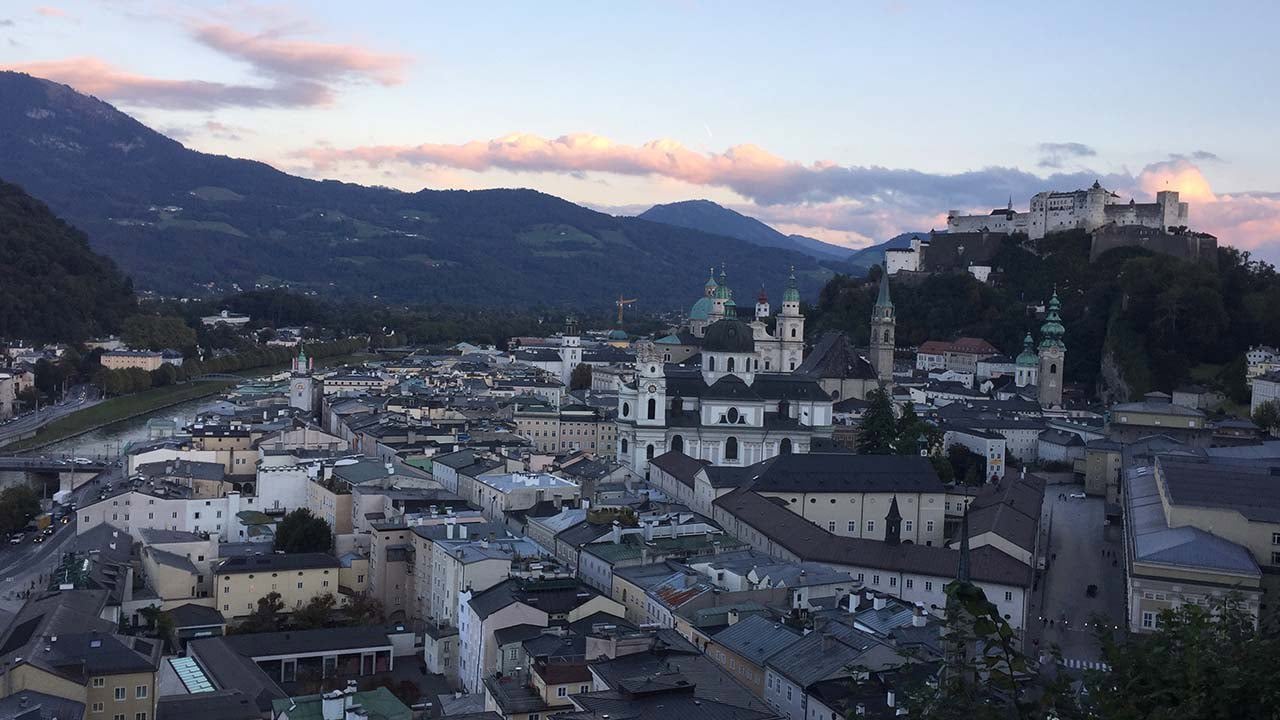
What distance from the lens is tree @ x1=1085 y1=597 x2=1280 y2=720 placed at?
6.56m

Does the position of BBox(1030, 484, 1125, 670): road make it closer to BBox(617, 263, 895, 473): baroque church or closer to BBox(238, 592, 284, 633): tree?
BBox(617, 263, 895, 473): baroque church

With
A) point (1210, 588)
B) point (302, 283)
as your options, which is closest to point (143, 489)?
point (1210, 588)

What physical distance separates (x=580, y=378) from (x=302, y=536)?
149 feet

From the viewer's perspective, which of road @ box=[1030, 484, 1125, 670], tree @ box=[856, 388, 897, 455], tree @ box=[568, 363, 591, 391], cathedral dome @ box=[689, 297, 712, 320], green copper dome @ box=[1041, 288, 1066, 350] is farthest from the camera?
tree @ box=[568, 363, 591, 391]

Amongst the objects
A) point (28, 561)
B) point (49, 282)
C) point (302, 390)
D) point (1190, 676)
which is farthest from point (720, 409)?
point (49, 282)

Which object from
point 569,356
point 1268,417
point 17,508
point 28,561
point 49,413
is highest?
point 1268,417

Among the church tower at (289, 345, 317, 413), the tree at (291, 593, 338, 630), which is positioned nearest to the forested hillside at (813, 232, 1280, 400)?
the church tower at (289, 345, 317, 413)

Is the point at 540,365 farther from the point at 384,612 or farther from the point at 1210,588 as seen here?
the point at 1210,588

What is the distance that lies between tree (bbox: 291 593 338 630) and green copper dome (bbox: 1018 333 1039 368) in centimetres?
3928

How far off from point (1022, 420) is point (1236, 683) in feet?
140

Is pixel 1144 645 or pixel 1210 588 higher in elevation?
pixel 1144 645

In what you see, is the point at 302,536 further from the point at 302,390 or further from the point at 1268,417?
the point at 302,390

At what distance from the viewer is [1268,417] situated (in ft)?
141

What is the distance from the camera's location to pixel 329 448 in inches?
1714
